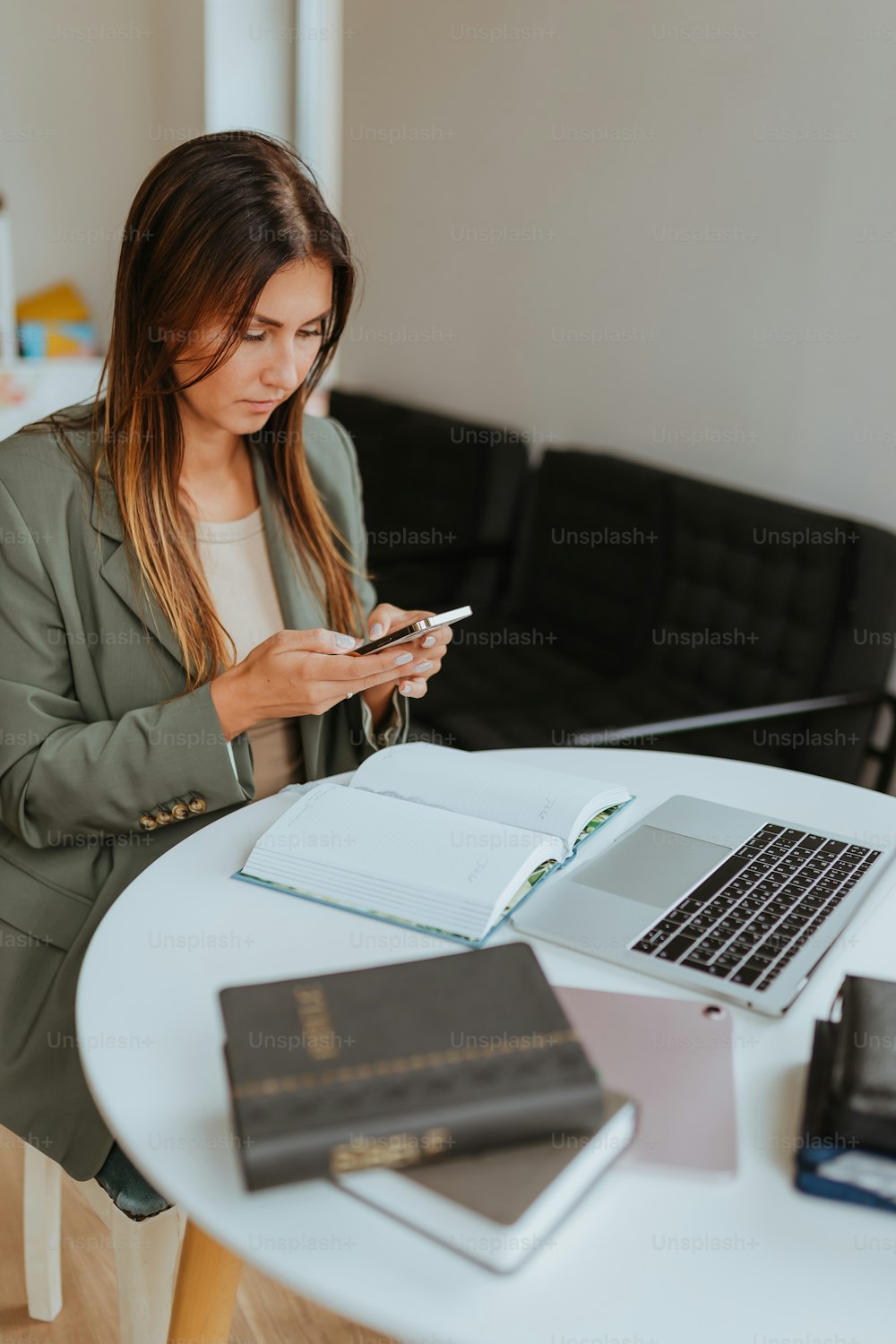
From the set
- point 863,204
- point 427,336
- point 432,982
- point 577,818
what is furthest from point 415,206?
point 432,982

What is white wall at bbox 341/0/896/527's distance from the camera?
244 centimetres

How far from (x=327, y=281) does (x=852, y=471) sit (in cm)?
145

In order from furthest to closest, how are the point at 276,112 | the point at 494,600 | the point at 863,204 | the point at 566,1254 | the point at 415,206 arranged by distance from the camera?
the point at 276,112 < the point at 415,206 < the point at 494,600 < the point at 863,204 < the point at 566,1254

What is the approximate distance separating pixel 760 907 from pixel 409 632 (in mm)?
458

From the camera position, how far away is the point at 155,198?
54.2 inches

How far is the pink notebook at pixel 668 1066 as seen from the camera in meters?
0.85

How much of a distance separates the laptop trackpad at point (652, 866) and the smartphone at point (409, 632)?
0.30 metres

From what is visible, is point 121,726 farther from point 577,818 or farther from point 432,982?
point 432,982

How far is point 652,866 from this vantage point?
4.09ft

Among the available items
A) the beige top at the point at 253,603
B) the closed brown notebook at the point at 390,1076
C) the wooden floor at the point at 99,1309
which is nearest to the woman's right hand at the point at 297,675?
the beige top at the point at 253,603

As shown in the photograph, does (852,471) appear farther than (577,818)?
Yes

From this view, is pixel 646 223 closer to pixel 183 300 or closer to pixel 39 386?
pixel 183 300

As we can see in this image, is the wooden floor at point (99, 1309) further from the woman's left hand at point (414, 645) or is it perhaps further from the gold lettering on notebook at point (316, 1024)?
the gold lettering on notebook at point (316, 1024)

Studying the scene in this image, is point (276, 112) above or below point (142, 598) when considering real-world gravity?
above
